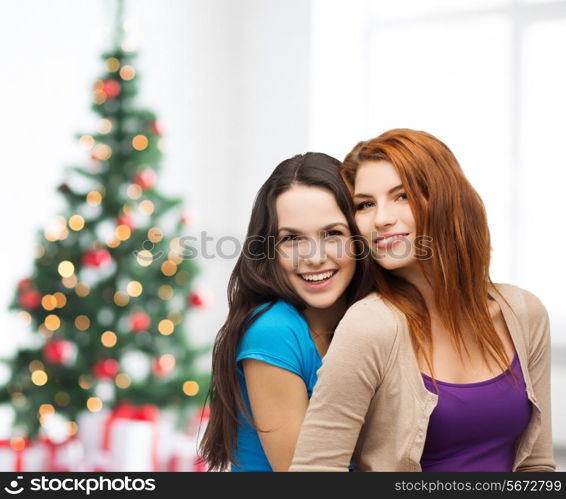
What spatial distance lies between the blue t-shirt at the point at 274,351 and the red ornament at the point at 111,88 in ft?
7.31

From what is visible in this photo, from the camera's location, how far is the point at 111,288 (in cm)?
327

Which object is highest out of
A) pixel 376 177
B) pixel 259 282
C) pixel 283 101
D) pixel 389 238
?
pixel 283 101

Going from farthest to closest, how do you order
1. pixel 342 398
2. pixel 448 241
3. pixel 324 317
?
pixel 324 317 < pixel 448 241 < pixel 342 398

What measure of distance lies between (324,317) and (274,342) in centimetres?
24

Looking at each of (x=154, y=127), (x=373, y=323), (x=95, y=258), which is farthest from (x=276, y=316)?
(x=154, y=127)

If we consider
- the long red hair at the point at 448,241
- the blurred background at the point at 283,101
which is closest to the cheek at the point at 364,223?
the long red hair at the point at 448,241

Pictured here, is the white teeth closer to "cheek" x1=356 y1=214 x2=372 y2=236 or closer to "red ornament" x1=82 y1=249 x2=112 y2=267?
"cheek" x1=356 y1=214 x2=372 y2=236

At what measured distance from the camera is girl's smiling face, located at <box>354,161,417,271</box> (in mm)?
1321

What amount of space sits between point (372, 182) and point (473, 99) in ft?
9.63

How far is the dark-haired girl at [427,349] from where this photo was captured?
3.89ft

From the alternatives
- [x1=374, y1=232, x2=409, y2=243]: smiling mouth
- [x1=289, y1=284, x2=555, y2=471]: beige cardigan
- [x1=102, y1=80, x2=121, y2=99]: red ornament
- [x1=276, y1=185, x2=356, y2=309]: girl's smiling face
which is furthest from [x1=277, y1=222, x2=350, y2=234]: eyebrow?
[x1=102, y1=80, x2=121, y2=99]: red ornament

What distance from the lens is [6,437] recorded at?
10.8ft

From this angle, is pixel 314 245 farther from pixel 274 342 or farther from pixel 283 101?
pixel 283 101

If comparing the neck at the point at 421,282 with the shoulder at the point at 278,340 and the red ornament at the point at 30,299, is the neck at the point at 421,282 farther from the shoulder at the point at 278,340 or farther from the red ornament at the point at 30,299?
the red ornament at the point at 30,299
